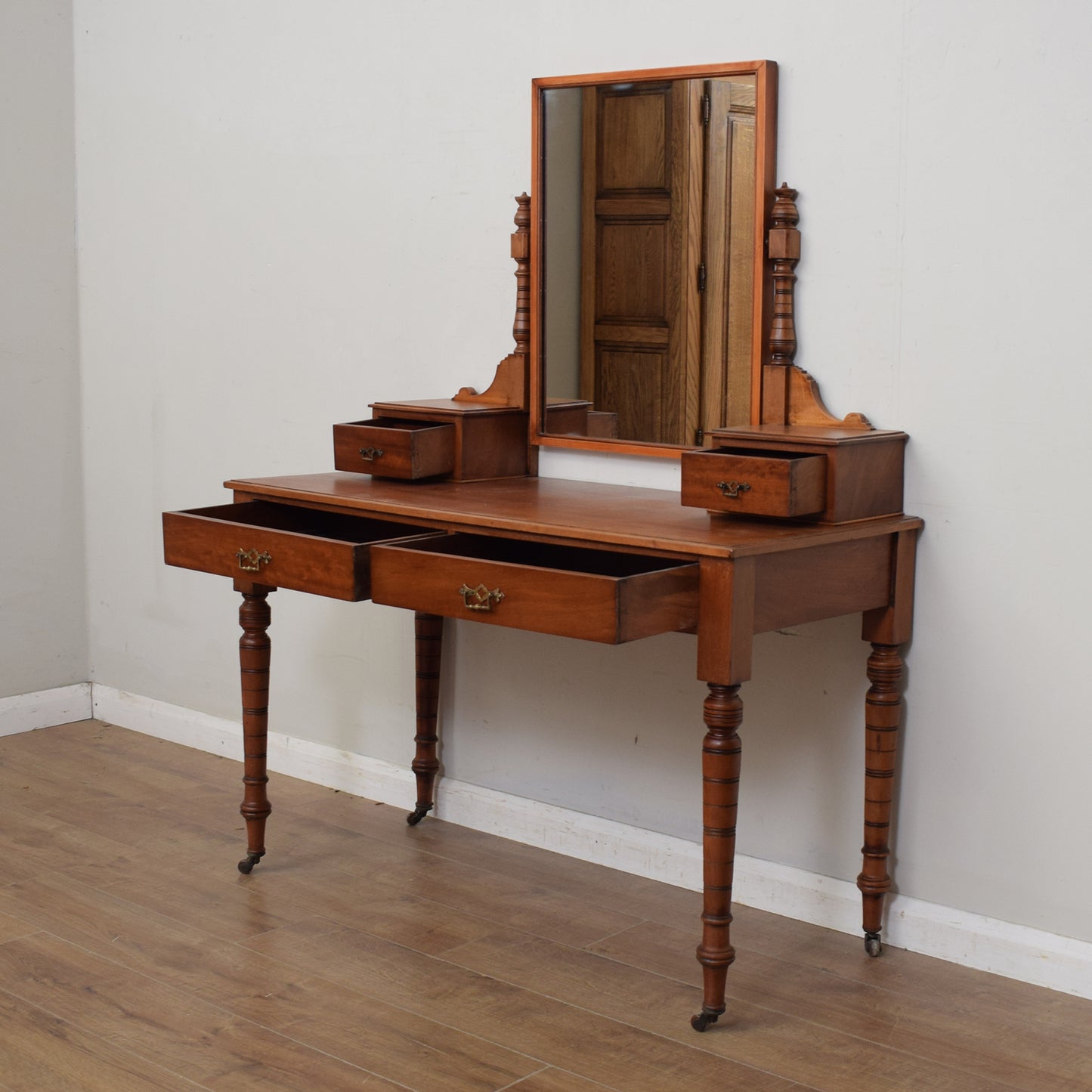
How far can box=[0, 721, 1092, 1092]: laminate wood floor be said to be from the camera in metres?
2.41

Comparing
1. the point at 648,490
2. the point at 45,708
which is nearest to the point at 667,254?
the point at 648,490

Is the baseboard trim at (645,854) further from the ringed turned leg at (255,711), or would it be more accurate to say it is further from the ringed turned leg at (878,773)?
the ringed turned leg at (255,711)

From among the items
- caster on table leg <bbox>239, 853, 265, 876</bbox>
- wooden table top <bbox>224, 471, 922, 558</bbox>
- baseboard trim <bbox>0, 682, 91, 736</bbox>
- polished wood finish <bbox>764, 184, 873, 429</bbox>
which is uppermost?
polished wood finish <bbox>764, 184, 873, 429</bbox>

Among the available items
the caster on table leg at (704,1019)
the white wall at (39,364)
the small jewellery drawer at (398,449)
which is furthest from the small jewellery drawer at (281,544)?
the white wall at (39,364)

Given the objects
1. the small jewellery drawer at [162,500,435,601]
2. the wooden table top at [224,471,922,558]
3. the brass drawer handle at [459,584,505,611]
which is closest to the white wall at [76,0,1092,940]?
the wooden table top at [224,471,922,558]

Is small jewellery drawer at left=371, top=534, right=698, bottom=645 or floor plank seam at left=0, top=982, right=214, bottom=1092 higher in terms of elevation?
small jewellery drawer at left=371, top=534, right=698, bottom=645

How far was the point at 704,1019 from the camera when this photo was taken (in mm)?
2543

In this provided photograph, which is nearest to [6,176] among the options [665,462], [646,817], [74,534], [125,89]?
[125,89]

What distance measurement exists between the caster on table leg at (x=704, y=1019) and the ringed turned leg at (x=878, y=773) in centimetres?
47

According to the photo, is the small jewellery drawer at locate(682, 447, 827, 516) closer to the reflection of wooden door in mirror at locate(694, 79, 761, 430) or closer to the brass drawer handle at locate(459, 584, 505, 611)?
the reflection of wooden door in mirror at locate(694, 79, 761, 430)

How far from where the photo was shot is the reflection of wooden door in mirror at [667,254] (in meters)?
2.93

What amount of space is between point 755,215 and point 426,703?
1.44 metres

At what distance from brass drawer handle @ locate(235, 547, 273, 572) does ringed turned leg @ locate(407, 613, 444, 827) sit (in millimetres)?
666

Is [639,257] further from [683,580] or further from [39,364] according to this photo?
[39,364]
